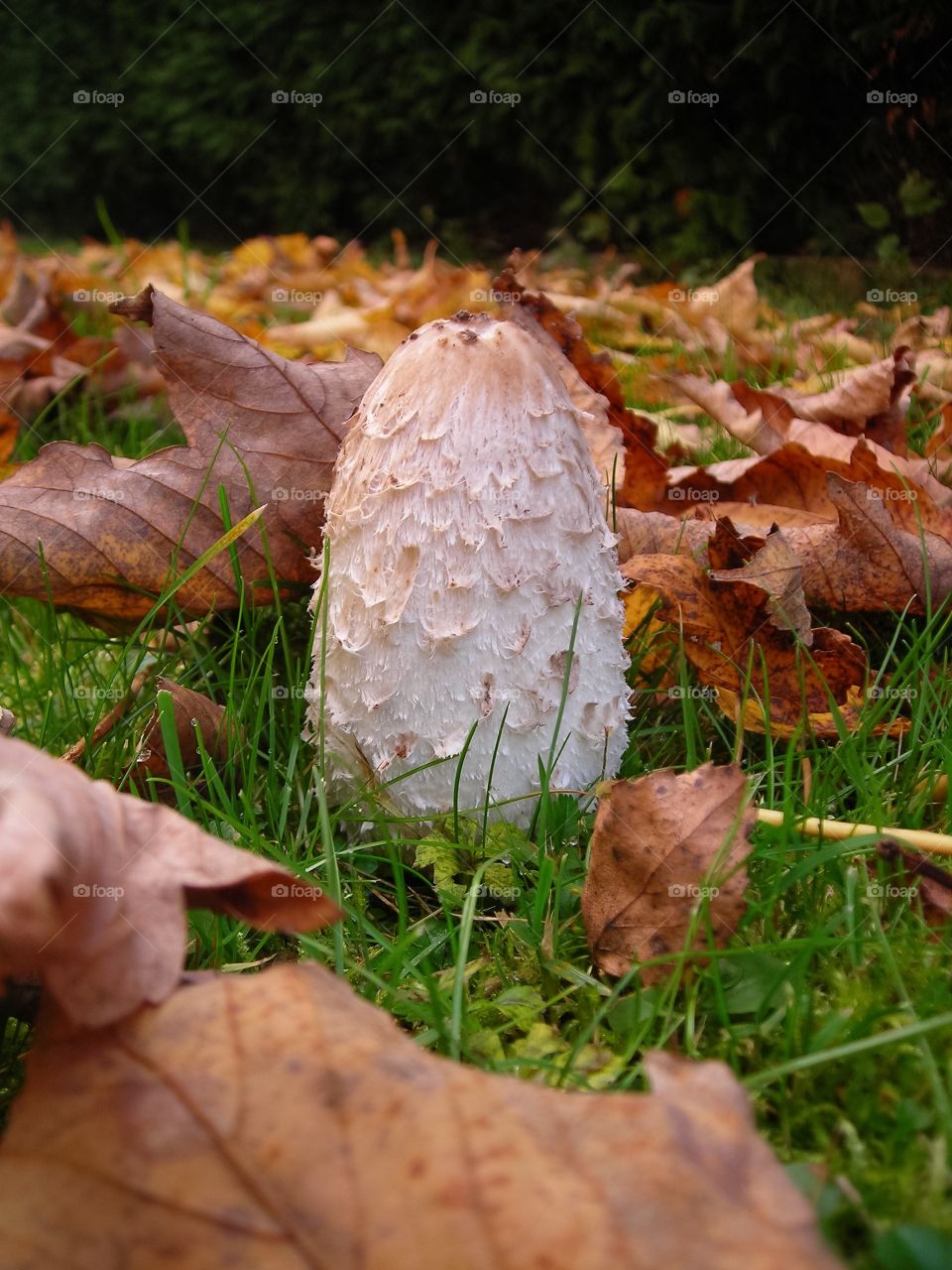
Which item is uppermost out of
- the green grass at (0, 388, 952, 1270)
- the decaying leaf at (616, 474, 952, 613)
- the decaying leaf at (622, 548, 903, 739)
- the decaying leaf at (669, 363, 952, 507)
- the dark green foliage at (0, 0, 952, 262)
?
the dark green foliage at (0, 0, 952, 262)

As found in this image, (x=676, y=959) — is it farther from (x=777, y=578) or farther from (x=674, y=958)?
(x=777, y=578)

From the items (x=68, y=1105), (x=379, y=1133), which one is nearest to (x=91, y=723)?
(x=68, y=1105)

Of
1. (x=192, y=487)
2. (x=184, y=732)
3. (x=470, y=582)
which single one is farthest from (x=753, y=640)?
(x=192, y=487)

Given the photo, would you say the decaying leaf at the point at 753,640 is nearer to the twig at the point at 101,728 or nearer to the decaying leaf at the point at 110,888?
the twig at the point at 101,728

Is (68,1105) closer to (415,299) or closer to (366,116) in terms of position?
(415,299)

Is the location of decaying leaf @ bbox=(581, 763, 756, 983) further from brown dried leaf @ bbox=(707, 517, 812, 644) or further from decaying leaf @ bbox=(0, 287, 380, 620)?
decaying leaf @ bbox=(0, 287, 380, 620)

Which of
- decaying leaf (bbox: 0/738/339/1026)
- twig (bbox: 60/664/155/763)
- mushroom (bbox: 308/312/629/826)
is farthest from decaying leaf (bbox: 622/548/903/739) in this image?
decaying leaf (bbox: 0/738/339/1026)
